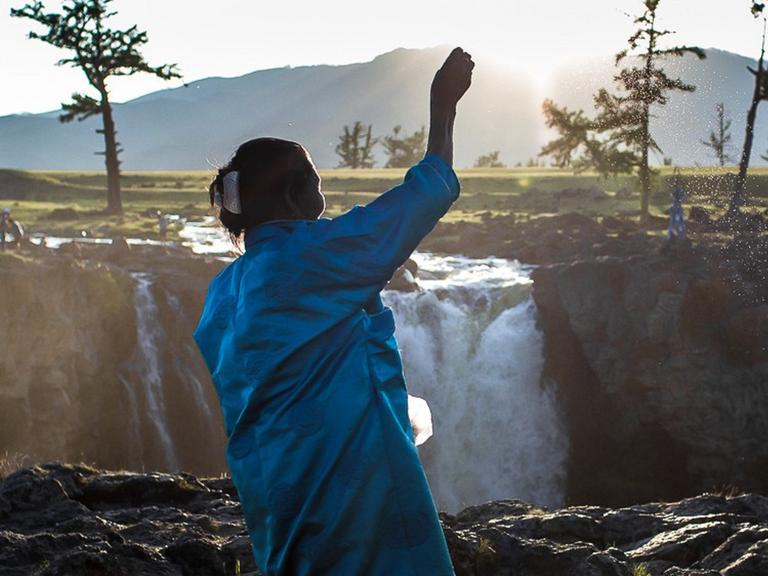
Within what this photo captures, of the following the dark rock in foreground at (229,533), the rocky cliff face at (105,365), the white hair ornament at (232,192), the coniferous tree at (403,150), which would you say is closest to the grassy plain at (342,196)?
the rocky cliff face at (105,365)

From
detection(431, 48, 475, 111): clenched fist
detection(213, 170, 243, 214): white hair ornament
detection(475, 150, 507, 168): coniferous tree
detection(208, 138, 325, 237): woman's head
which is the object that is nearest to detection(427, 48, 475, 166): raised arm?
detection(431, 48, 475, 111): clenched fist

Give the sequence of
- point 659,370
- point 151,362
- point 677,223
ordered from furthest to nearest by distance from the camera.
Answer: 1. point 677,223
2. point 659,370
3. point 151,362

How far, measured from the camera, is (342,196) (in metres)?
45.2

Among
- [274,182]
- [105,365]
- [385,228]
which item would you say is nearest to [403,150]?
[105,365]

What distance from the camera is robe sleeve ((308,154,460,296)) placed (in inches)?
103

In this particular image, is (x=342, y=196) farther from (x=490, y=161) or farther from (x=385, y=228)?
(x=490, y=161)

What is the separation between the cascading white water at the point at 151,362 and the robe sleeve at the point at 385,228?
57.3 feet

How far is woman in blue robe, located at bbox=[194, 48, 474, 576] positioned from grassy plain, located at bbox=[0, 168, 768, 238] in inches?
1120

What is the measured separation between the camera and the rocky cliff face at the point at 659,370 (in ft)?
69.2

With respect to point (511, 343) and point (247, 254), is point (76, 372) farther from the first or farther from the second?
point (247, 254)

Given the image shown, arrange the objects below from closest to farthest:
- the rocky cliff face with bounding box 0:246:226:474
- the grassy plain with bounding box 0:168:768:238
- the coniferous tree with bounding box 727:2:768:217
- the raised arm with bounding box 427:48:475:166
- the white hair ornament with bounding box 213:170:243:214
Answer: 1. the raised arm with bounding box 427:48:475:166
2. the white hair ornament with bounding box 213:170:243:214
3. the rocky cliff face with bounding box 0:246:226:474
4. the coniferous tree with bounding box 727:2:768:217
5. the grassy plain with bounding box 0:168:768:238

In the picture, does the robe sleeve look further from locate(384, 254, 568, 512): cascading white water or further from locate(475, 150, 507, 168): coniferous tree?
locate(475, 150, 507, 168): coniferous tree

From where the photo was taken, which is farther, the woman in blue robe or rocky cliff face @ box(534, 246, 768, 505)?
rocky cliff face @ box(534, 246, 768, 505)

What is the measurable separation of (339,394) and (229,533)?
144 inches
